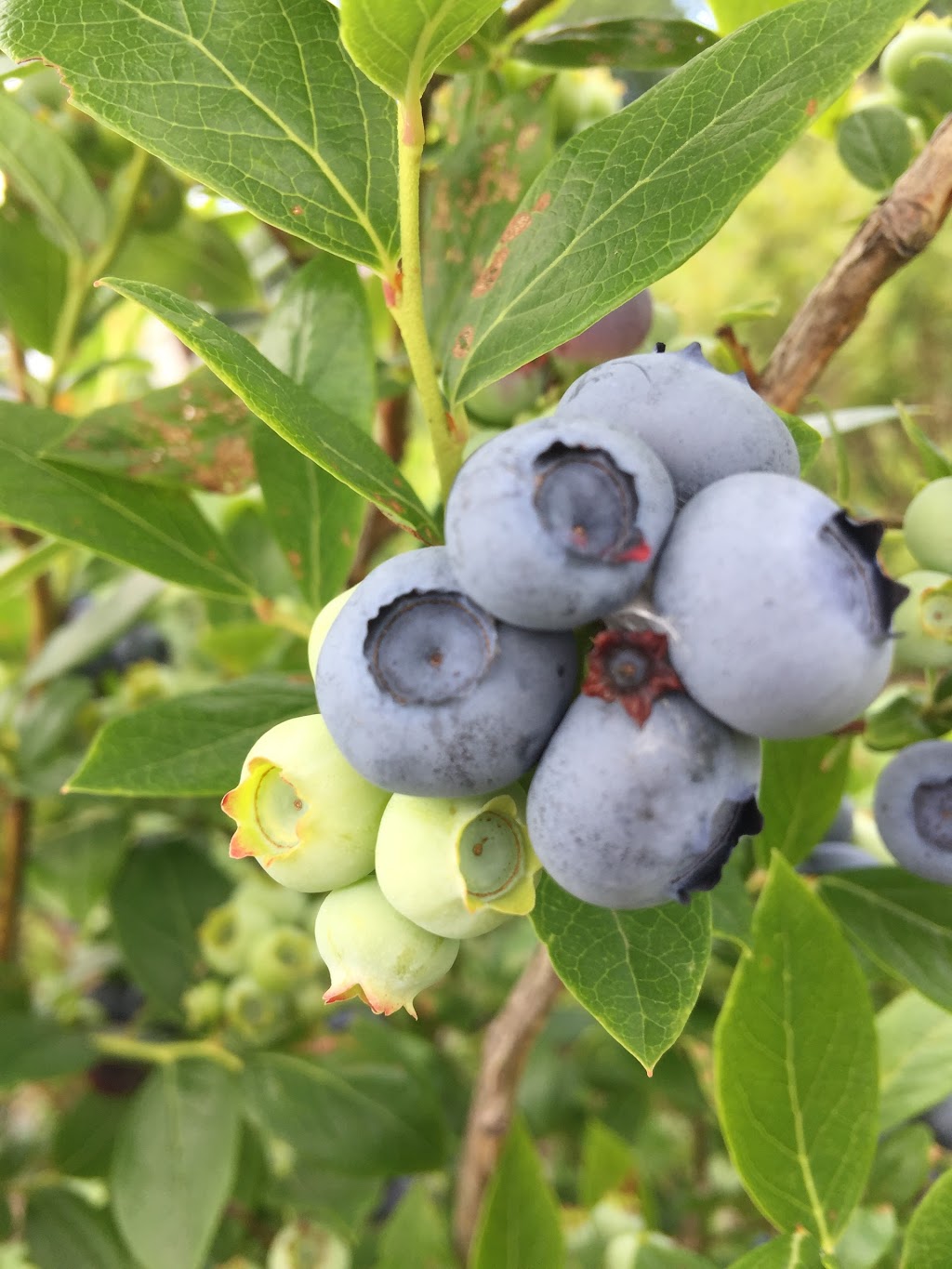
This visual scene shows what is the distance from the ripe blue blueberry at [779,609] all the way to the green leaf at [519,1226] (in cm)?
66

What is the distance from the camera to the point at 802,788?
818 millimetres

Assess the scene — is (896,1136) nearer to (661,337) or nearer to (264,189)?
(661,337)

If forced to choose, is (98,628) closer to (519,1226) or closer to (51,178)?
(51,178)

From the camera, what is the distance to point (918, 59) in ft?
2.66

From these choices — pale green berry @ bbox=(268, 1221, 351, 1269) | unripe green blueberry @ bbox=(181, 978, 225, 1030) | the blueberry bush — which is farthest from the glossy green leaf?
pale green berry @ bbox=(268, 1221, 351, 1269)

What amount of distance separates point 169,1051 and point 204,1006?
2.3 inches

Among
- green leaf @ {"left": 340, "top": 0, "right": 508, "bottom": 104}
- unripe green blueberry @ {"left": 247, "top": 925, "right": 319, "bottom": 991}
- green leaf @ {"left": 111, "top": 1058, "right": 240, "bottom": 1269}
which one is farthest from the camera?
unripe green blueberry @ {"left": 247, "top": 925, "right": 319, "bottom": 991}

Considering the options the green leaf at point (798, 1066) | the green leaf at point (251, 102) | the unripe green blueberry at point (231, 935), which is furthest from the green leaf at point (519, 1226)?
the green leaf at point (251, 102)

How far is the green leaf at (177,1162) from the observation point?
3.16 ft

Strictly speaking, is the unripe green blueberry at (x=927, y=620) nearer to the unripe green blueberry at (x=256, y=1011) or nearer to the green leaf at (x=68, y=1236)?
the unripe green blueberry at (x=256, y=1011)

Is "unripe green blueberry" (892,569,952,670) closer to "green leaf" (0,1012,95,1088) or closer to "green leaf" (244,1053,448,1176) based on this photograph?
"green leaf" (244,1053,448,1176)

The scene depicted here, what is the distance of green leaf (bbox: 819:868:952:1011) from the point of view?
0.75 metres

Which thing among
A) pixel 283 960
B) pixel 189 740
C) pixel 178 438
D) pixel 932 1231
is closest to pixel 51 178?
pixel 178 438

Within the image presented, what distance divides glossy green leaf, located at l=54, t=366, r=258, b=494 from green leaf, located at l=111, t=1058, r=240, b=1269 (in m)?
0.67
